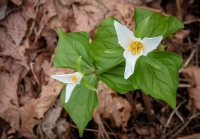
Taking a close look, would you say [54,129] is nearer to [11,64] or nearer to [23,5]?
[11,64]

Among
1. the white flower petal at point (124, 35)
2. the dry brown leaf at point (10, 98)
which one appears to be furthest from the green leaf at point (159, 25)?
the dry brown leaf at point (10, 98)

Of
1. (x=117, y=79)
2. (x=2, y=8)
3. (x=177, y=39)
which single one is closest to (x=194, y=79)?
(x=177, y=39)

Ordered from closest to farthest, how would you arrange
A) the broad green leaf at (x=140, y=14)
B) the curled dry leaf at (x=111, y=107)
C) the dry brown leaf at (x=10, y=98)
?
the broad green leaf at (x=140, y=14), the curled dry leaf at (x=111, y=107), the dry brown leaf at (x=10, y=98)

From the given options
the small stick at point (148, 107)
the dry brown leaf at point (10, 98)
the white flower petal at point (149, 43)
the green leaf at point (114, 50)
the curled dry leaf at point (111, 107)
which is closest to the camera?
the white flower petal at point (149, 43)

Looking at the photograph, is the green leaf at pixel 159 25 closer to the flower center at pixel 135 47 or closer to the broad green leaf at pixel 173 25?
the broad green leaf at pixel 173 25

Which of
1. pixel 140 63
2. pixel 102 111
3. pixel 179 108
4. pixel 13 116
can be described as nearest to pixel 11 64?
pixel 13 116

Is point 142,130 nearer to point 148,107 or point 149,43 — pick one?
point 148,107

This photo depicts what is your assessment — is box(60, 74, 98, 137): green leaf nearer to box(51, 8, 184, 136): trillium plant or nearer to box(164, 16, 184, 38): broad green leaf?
box(51, 8, 184, 136): trillium plant
